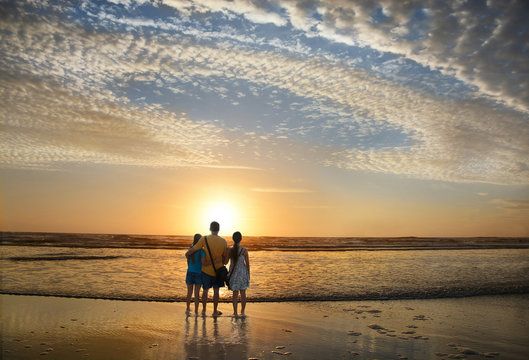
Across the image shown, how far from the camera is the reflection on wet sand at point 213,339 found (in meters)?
6.60

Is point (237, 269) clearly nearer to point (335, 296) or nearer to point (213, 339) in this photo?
point (213, 339)

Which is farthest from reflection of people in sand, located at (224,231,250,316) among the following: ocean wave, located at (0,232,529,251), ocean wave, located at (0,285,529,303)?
ocean wave, located at (0,232,529,251)

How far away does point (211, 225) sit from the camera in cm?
956

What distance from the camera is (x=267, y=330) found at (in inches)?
334

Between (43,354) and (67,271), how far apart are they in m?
14.1

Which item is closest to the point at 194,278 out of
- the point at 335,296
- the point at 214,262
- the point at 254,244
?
the point at 214,262

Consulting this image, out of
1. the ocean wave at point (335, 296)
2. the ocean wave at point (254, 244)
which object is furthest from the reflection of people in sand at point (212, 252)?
the ocean wave at point (254, 244)

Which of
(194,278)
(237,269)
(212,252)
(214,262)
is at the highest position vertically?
(212,252)

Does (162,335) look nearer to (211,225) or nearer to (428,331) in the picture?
(211,225)

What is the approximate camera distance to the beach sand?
6762 mm

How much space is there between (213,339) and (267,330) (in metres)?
1.52

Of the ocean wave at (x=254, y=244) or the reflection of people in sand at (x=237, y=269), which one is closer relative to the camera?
the reflection of people in sand at (x=237, y=269)

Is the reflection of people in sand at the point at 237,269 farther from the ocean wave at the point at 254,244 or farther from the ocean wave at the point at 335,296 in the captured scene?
the ocean wave at the point at 254,244

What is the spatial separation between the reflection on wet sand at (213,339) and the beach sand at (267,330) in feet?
Answer: 0.07
